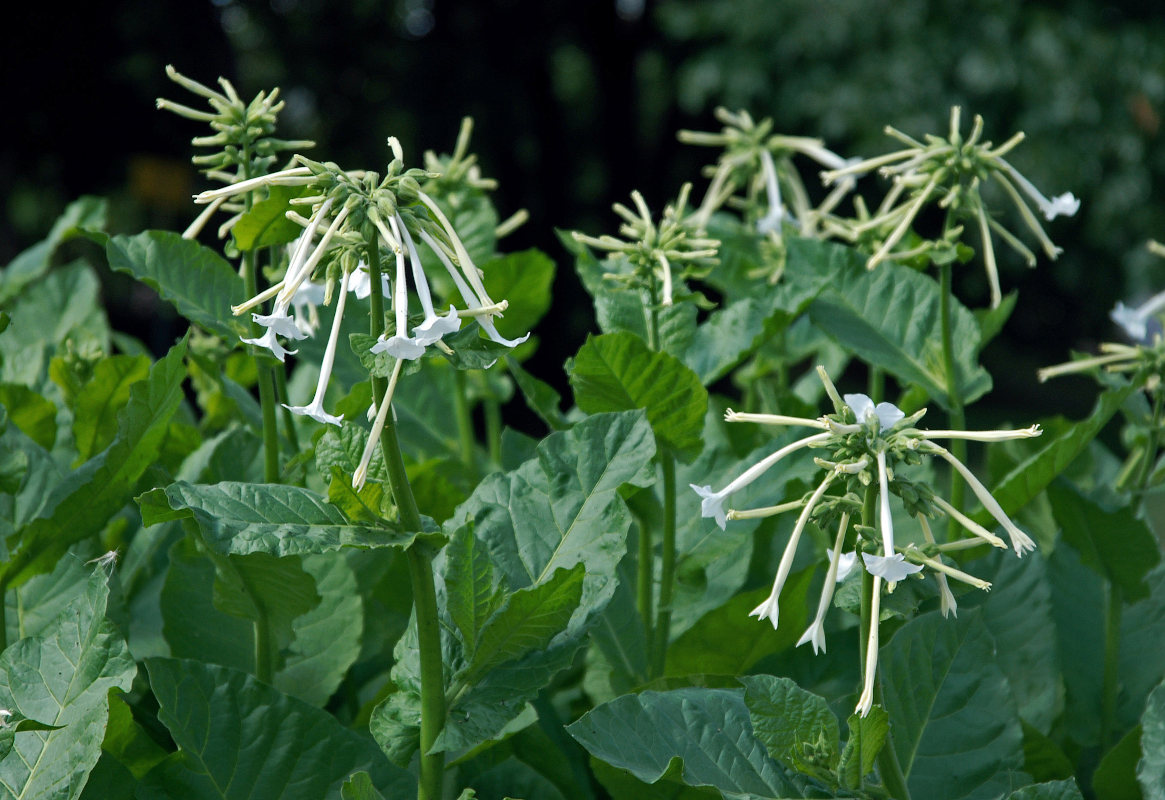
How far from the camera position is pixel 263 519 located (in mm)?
819

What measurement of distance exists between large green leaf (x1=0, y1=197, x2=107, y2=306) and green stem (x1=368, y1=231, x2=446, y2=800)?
0.85 metres

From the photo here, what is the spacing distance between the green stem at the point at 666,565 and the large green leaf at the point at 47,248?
0.85 m

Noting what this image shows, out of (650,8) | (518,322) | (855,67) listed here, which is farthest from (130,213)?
(518,322)

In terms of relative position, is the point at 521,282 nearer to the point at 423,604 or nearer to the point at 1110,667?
the point at 423,604

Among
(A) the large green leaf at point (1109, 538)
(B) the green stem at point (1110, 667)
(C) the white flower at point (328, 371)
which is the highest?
(C) the white flower at point (328, 371)

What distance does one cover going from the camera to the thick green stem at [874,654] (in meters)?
0.77

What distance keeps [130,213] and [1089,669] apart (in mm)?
9019

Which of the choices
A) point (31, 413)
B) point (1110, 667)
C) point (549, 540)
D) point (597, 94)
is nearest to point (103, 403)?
point (31, 413)

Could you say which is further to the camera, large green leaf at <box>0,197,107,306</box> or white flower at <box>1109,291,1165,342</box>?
large green leaf at <box>0,197,107,306</box>

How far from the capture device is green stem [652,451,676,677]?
1110 mm

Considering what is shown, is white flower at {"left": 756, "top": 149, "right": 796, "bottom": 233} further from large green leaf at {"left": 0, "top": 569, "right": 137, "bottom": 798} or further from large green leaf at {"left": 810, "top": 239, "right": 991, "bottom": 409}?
large green leaf at {"left": 0, "top": 569, "right": 137, "bottom": 798}

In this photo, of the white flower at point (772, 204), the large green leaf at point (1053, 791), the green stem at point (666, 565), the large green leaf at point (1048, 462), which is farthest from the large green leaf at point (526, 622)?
the white flower at point (772, 204)

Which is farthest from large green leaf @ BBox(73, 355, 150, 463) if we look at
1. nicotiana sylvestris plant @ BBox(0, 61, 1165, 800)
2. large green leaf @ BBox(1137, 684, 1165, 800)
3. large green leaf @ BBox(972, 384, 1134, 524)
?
large green leaf @ BBox(1137, 684, 1165, 800)

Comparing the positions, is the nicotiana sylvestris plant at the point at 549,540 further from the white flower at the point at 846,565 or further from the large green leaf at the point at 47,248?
the large green leaf at the point at 47,248
